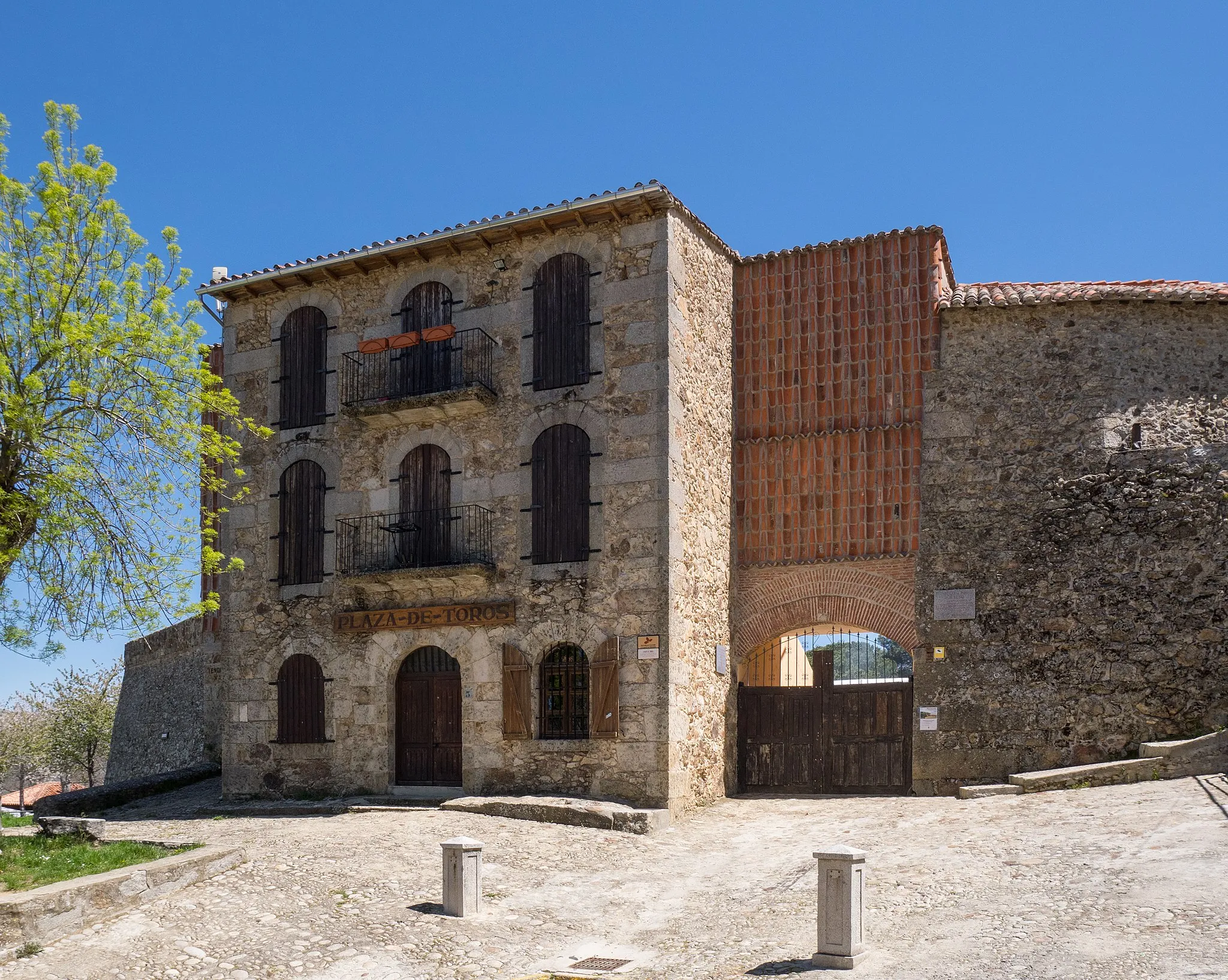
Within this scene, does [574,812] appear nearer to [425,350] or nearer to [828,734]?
[828,734]

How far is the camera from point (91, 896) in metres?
10.8

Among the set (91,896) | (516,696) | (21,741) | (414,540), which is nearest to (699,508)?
(516,696)

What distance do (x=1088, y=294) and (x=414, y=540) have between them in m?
10.4

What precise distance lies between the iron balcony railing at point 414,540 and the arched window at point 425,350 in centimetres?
192

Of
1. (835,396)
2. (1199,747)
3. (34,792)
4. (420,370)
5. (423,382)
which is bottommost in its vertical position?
(34,792)

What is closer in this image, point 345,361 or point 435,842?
point 435,842

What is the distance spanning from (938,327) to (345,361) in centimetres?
914

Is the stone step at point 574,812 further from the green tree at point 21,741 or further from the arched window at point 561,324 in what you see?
the green tree at point 21,741

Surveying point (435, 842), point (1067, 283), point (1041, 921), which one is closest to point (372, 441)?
point (435, 842)

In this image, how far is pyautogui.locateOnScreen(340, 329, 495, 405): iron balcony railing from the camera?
61.5 ft

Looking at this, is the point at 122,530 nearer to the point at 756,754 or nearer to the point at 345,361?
the point at 345,361

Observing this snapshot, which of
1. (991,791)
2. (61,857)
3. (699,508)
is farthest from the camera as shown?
(699,508)

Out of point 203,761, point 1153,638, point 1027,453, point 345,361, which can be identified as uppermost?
point 345,361

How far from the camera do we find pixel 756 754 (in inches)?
748
